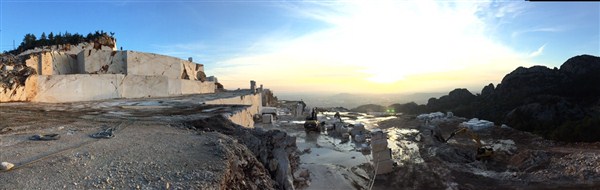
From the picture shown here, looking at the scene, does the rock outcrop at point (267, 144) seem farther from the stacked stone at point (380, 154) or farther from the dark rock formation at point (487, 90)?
the dark rock formation at point (487, 90)

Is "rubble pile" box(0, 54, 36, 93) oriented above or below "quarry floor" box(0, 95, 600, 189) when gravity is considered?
above

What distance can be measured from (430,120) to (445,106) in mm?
16272

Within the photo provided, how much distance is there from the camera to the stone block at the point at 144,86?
53.0ft

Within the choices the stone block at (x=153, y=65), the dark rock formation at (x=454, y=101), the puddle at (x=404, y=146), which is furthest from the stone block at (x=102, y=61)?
the dark rock formation at (x=454, y=101)

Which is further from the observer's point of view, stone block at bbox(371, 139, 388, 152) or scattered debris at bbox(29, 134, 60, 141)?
stone block at bbox(371, 139, 388, 152)

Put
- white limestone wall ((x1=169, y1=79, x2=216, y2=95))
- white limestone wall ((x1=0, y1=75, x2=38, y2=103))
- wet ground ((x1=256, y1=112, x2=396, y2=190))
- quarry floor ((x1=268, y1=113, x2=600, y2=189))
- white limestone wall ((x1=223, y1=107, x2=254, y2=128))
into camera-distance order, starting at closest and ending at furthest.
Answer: white limestone wall ((x1=223, y1=107, x2=254, y2=128)) < white limestone wall ((x1=0, y1=75, x2=38, y2=103)) < wet ground ((x1=256, y1=112, x2=396, y2=190)) < quarry floor ((x1=268, y1=113, x2=600, y2=189)) < white limestone wall ((x1=169, y1=79, x2=216, y2=95))

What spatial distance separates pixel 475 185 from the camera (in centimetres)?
1322

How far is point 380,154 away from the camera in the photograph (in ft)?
47.9

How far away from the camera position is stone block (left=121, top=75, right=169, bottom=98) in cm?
1616

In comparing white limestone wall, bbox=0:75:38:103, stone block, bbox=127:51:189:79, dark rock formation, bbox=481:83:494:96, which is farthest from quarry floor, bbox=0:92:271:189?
dark rock formation, bbox=481:83:494:96

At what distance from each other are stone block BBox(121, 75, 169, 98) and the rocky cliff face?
893 inches

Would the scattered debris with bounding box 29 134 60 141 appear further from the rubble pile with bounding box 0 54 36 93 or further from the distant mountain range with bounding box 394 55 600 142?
the distant mountain range with bounding box 394 55 600 142

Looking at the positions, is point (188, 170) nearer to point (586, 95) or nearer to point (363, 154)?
point (363, 154)

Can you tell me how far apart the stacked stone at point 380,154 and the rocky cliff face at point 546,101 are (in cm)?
1456
